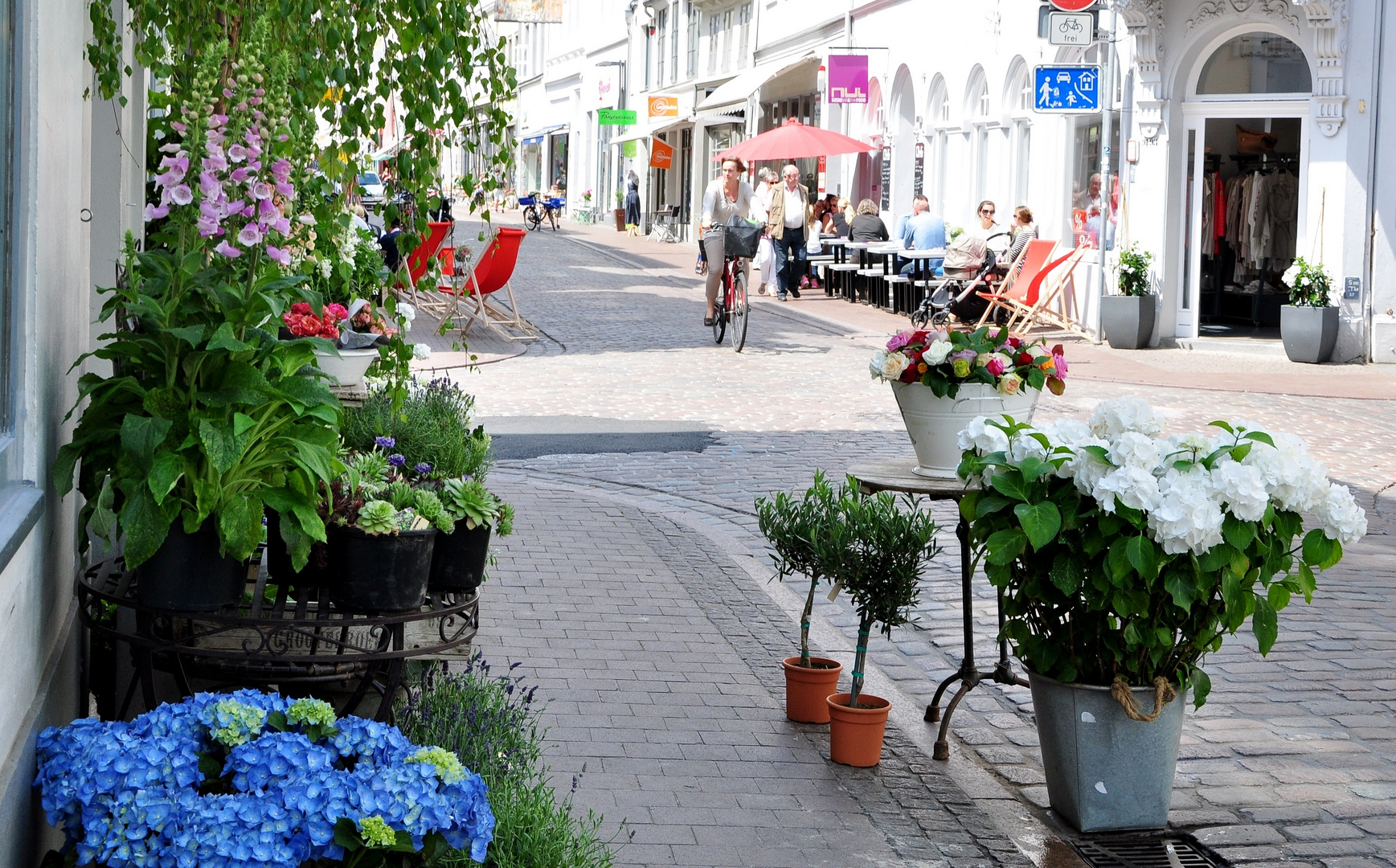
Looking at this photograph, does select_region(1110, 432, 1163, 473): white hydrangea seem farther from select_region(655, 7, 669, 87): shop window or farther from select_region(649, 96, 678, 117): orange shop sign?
select_region(655, 7, 669, 87): shop window

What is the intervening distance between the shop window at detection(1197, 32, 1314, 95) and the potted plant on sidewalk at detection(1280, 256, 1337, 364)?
7.12 feet

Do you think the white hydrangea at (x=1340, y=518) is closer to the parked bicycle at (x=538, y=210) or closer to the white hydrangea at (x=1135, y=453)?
the white hydrangea at (x=1135, y=453)

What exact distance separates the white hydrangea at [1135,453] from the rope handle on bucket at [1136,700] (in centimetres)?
61

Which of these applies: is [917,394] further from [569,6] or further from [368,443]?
[569,6]

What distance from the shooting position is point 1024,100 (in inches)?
856

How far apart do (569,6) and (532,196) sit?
16.0m

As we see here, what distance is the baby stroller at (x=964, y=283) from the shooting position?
62.8 feet

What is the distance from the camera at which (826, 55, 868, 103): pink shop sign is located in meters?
27.2

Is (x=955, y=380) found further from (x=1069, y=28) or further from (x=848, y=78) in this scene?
(x=848, y=78)

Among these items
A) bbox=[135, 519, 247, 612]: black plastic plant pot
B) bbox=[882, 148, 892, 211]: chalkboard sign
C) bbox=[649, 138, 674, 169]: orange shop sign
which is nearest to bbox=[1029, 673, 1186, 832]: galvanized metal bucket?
bbox=[135, 519, 247, 612]: black plastic plant pot

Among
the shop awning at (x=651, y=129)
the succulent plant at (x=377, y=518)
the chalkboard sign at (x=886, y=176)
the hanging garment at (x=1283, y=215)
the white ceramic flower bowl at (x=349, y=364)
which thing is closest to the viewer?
the succulent plant at (x=377, y=518)

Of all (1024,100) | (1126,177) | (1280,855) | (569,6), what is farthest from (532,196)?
(1280,855)

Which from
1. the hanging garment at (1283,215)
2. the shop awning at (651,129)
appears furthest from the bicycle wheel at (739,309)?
the shop awning at (651,129)

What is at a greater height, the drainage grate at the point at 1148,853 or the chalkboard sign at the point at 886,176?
the chalkboard sign at the point at 886,176
